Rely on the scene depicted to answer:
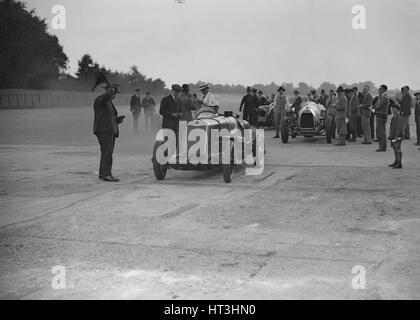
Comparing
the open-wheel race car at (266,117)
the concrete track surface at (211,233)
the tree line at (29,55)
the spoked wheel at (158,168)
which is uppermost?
the tree line at (29,55)

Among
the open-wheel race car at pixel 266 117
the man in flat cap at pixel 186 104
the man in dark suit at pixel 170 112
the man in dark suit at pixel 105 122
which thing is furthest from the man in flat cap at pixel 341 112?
the open-wheel race car at pixel 266 117

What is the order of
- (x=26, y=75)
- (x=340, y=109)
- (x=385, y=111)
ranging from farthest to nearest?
(x=26, y=75) → (x=340, y=109) → (x=385, y=111)

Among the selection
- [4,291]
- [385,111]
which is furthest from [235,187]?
[385,111]

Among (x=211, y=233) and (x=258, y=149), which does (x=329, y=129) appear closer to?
(x=258, y=149)

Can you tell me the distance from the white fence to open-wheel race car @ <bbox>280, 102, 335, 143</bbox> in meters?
33.5

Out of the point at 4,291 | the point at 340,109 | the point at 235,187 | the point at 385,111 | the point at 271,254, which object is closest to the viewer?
the point at 4,291

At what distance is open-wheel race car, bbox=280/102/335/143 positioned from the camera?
812 inches

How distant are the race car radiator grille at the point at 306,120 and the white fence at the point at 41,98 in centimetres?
3400

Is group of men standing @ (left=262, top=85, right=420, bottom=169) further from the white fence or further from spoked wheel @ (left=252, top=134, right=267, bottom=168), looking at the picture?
the white fence

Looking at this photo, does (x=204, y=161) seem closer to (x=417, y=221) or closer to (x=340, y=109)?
(x=417, y=221)

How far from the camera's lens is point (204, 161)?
11727mm

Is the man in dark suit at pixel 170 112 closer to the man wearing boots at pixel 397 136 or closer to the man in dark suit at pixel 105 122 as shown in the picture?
the man in dark suit at pixel 105 122

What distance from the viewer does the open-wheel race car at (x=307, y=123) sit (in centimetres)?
2062
